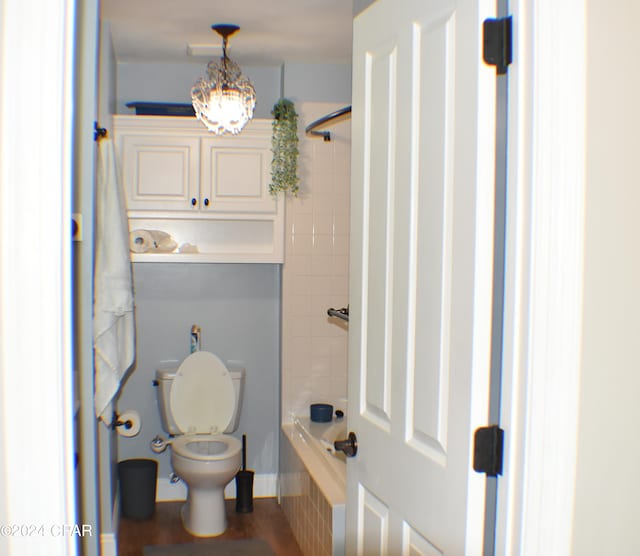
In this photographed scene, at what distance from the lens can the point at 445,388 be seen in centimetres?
144

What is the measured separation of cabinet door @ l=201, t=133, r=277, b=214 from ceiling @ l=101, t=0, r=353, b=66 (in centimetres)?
51

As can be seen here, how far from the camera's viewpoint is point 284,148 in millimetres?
3697

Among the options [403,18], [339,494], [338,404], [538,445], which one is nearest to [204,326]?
[338,404]

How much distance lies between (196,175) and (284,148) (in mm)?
536

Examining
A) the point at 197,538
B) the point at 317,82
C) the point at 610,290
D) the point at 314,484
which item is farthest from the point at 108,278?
the point at 610,290

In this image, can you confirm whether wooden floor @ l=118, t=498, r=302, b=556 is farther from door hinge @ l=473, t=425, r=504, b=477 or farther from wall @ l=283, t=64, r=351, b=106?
wall @ l=283, t=64, r=351, b=106

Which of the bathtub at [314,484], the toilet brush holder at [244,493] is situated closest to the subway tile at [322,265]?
the bathtub at [314,484]

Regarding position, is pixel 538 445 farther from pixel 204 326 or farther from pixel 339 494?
pixel 204 326

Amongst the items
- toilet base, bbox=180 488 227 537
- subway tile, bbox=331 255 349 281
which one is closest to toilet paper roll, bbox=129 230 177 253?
subway tile, bbox=331 255 349 281

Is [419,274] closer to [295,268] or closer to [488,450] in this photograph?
[488,450]

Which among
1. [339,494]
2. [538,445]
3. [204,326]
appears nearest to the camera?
[538,445]

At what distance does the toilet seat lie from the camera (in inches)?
137

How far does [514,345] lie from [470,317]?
0.36ft

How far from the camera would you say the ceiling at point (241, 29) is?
300cm
